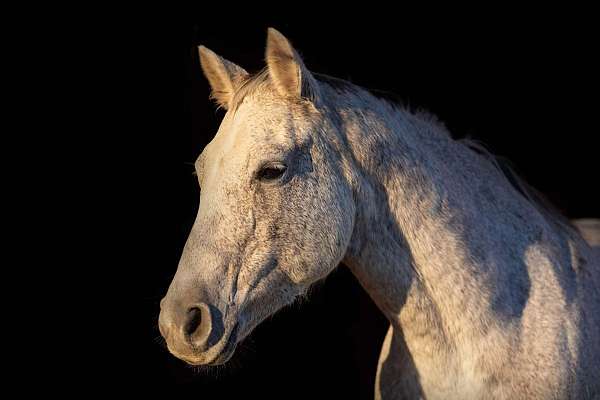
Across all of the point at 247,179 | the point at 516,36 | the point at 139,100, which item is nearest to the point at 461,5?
the point at 516,36

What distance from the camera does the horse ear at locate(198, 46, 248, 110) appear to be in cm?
205

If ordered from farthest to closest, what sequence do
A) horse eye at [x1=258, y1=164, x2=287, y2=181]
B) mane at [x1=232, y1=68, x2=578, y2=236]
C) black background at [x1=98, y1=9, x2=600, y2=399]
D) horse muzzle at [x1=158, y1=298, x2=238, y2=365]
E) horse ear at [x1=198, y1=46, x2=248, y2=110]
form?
black background at [x1=98, y1=9, x2=600, y2=399] → horse ear at [x1=198, y1=46, x2=248, y2=110] → mane at [x1=232, y1=68, x2=578, y2=236] → horse eye at [x1=258, y1=164, x2=287, y2=181] → horse muzzle at [x1=158, y1=298, x2=238, y2=365]

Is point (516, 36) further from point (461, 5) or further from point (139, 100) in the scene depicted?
point (139, 100)

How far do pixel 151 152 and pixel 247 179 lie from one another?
2086 millimetres

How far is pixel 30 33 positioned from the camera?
3.17m

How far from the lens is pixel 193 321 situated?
156 cm

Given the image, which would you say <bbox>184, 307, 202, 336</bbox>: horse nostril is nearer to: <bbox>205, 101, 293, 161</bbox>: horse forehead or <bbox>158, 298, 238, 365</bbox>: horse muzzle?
<bbox>158, 298, 238, 365</bbox>: horse muzzle

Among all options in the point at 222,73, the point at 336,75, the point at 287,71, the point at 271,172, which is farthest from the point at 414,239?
the point at 336,75

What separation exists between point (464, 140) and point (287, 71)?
2.93 feet

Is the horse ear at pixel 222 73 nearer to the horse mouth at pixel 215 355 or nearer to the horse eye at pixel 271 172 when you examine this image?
the horse eye at pixel 271 172

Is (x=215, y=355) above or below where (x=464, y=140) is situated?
below

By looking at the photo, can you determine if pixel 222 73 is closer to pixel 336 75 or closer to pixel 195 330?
pixel 195 330

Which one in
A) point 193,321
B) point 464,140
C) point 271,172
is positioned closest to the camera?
point 193,321

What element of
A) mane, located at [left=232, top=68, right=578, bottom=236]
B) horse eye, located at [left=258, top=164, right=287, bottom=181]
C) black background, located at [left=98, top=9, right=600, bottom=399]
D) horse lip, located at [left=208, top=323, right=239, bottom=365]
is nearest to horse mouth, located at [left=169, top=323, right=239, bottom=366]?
horse lip, located at [left=208, top=323, right=239, bottom=365]
